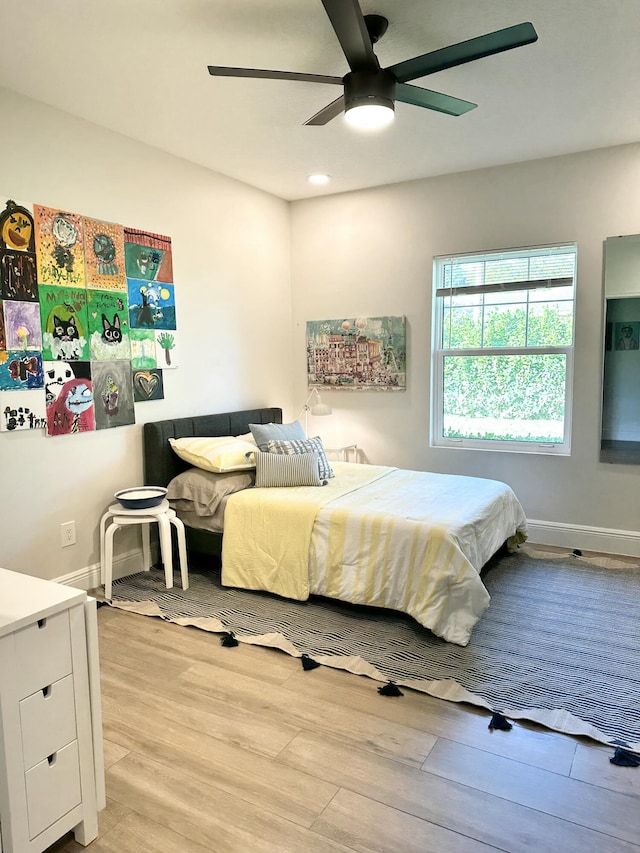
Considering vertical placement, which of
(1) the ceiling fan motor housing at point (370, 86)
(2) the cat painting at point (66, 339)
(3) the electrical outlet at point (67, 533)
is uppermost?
(1) the ceiling fan motor housing at point (370, 86)

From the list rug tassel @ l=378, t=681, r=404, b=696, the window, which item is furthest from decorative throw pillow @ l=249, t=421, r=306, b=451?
rug tassel @ l=378, t=681, r=404, b=696

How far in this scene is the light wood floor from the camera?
64.0 inches

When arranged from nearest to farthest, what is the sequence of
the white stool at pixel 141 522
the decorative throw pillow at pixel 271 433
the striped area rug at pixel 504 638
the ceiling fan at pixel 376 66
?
the ceiling fan at pixel 376 66 → the striped area rug at pixel 504 638 → the white stool at pixel 141 522 → the decorative throw pillow at pixel 271 433

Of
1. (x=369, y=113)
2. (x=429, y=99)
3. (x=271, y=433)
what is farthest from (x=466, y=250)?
(x=369, y=113)

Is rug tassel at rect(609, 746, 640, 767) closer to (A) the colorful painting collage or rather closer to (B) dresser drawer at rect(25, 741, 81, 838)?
(B) dresser drawer at rect(25, 741, 81, 838)

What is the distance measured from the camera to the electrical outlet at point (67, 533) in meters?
3.22

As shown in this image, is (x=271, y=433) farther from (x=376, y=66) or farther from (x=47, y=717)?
(x=47, y=717)

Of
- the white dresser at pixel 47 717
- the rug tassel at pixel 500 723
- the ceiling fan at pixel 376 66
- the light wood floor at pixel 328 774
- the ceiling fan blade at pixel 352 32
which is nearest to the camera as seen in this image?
the white dresser at pixel 47 717

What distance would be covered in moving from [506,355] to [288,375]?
72.2 inches

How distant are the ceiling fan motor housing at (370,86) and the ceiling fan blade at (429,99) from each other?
7cm

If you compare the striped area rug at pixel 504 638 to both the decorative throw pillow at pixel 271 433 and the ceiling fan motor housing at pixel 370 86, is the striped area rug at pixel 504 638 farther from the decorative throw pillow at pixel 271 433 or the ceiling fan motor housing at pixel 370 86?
the ceiling fan motor housing at pixel 370 86

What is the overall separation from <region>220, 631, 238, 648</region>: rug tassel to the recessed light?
3.18 meters

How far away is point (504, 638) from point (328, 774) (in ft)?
4.02

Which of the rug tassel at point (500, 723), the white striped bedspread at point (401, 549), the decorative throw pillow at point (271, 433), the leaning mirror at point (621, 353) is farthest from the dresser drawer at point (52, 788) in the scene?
the leaning mirror at point (621, 353)
